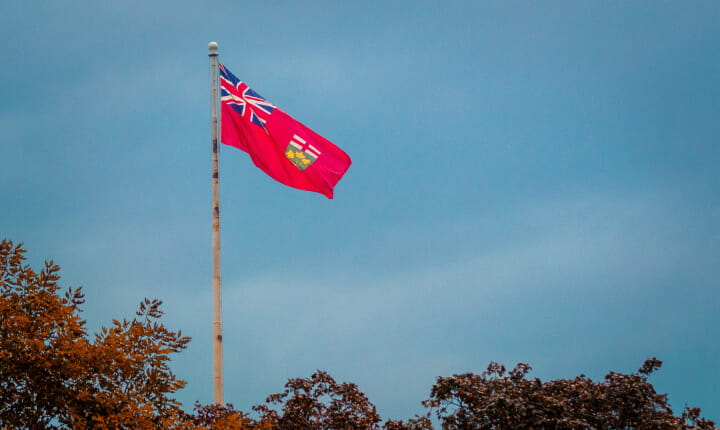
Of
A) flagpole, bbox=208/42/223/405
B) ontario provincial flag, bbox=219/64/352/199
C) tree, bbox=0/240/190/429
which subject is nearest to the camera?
tree, bbox=0/240/190/429

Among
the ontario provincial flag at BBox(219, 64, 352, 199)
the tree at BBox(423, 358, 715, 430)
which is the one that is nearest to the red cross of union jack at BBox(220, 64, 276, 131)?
the ontario provincial flag at BBox(219, 64, 352, 199)

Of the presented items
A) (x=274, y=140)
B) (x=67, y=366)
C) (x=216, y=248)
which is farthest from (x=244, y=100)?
(x=67, y=366)

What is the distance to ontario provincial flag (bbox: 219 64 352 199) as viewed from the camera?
19422 millimetres

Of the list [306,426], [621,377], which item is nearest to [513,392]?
[621,377]

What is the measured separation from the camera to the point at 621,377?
16.3 metres

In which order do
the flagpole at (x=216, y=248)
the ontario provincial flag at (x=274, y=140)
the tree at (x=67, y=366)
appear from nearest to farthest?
1. the tree at (x=67, y=366)
2. the flagpole at (x=216, y=248)
3. the ontario provincial flag at (x=274, y=140)

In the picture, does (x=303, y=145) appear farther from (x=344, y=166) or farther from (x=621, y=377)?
(x=621, y=377)

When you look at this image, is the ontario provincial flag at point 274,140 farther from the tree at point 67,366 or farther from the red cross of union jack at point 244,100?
the tree at point 67,366

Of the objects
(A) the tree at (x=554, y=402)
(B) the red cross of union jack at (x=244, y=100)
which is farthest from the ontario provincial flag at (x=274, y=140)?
(A) the tree at (x=554, y=402)

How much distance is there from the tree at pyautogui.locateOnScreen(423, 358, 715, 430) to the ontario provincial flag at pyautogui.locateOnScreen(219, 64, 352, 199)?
244 inches

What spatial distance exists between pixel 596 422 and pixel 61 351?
10.2 meters

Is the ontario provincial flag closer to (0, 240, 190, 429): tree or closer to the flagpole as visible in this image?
the flagpole

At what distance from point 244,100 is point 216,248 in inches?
155

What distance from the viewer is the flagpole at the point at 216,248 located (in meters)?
17.0
